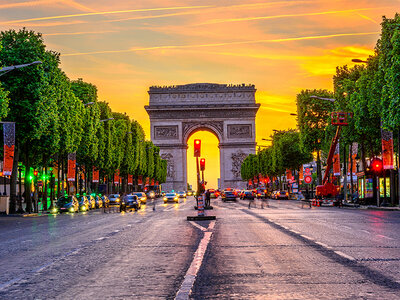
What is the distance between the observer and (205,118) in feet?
543

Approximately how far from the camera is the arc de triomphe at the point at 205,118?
164750mm

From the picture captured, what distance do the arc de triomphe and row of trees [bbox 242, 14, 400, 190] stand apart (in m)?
37.8

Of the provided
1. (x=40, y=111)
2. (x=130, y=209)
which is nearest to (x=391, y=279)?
(x=40, y=111)

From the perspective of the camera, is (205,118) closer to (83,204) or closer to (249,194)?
(249,194)

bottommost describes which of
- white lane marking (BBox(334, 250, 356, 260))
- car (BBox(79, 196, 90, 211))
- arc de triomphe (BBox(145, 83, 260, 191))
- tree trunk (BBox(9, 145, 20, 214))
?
white lane marking (BBox(334, 250, 356, 260))

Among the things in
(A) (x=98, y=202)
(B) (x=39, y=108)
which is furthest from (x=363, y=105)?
(A) (x=98, y=202)

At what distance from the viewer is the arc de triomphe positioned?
165 metres

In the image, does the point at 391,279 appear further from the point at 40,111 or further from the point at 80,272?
the point at 40,111

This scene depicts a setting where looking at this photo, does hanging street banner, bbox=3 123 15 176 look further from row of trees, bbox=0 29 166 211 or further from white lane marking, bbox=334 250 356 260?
white lane marking, bbox=334 250 356 260

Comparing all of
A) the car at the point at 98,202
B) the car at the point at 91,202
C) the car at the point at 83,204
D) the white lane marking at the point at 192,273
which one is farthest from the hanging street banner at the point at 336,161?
the white lane marking at the point at 192,273

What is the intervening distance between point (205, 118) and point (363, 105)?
107 m

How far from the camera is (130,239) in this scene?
23016mm

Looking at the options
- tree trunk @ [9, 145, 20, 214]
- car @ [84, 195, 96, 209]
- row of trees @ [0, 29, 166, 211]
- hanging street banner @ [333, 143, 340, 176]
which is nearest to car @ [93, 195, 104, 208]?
car @ [84, 195, 96, 209]

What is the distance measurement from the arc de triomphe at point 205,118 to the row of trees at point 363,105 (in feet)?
124
